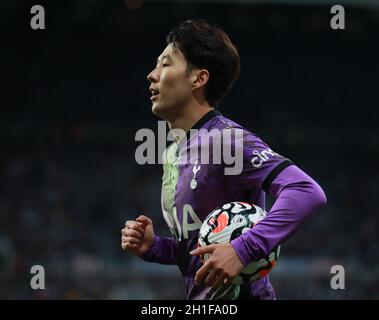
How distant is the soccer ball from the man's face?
702 mm

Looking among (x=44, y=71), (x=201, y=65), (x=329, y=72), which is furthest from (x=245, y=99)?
(x=201, y=65)

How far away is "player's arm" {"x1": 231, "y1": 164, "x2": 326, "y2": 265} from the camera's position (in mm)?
3041

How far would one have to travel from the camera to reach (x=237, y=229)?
10.5 feet

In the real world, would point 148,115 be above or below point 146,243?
above

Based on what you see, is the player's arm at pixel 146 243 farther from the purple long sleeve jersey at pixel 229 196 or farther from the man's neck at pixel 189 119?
the man's neck at pixel 189 119

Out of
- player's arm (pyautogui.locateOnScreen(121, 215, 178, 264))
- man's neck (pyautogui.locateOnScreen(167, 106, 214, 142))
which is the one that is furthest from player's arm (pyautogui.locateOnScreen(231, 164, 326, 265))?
player's arm (pyautogui.locateOnScreen(121, 215, 178, 264))

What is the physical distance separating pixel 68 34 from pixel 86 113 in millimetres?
2655

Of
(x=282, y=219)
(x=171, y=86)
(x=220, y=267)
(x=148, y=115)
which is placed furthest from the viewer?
(x=148, y=115)

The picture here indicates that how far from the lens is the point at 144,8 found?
2183 cm

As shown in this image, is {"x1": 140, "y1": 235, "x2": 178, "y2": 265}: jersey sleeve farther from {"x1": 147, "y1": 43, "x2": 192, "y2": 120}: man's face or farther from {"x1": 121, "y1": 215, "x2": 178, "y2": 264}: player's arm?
{"x1": 147, "y1": 43, "x2": 192, "y2": 120}: man's face

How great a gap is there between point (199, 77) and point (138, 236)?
944mm

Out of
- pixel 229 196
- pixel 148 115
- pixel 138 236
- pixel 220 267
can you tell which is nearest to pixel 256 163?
pixel 229 196

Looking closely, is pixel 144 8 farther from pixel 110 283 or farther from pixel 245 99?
pixel 110 283

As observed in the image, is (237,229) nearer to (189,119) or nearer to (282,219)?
(282,219)
